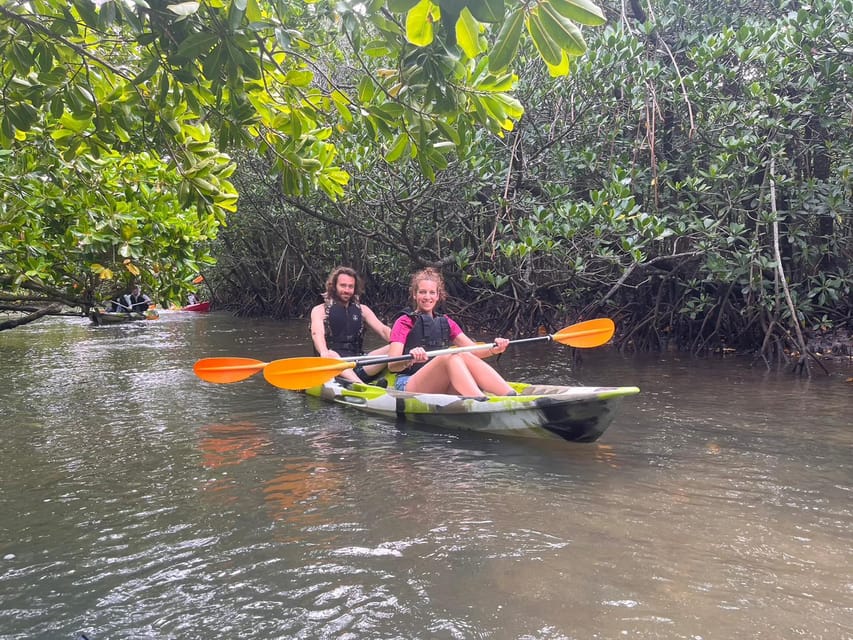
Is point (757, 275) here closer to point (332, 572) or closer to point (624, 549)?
point (624, 549)

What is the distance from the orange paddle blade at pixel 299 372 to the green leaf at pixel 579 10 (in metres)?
3.67

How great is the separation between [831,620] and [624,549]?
74 centimetres

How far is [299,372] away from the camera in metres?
4.84

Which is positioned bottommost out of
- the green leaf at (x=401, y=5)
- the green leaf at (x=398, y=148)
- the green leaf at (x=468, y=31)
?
the green leaf at (x=398, y=148)

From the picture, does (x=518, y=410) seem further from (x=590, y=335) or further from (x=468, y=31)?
(x=468, y=31)

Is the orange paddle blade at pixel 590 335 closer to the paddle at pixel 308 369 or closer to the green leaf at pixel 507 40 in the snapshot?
the paddle at pixel 308 369

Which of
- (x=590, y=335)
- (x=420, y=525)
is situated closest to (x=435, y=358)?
(x=590, y=335)

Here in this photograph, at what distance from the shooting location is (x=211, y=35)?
6.35 ft

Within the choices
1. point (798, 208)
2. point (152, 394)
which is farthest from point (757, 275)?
point (152, 394)

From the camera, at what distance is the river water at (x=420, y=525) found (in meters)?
2.32

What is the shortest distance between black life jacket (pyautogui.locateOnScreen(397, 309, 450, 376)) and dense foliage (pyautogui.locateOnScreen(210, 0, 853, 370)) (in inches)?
73.5

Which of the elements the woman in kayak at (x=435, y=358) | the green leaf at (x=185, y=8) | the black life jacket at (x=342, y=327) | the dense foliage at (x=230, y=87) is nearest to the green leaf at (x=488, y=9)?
the dense foliage at (x=230, y=87)

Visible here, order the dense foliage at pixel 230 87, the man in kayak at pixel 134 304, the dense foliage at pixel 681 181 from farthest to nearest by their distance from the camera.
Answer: the man in kayak at pixel 134 304, the dense foliage at pixel 681 181, the dense foliage at pixel 230 87

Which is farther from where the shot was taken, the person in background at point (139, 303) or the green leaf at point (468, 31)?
the person in background at point (139, 303)
